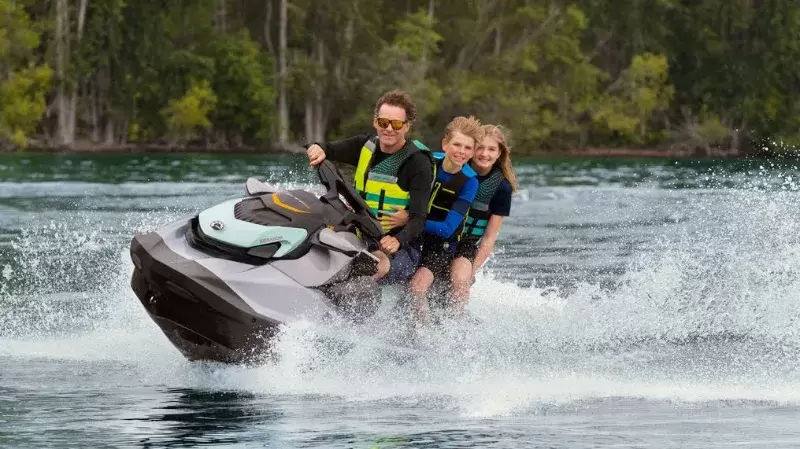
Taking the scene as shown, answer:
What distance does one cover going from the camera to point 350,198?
Result: 8148mm

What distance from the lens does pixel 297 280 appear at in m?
8.02

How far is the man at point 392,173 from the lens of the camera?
8141mm

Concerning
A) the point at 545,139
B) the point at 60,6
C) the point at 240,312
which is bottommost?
the point at 545,139

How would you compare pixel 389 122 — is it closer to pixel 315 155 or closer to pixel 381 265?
pixel 315 155

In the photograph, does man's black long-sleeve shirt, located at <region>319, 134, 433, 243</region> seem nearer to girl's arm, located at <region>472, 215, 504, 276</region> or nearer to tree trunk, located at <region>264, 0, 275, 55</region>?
girl's arm, located at <region>472, 215, 504, 276</region>

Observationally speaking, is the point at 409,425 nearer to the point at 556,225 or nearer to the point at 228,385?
the point at 228,385

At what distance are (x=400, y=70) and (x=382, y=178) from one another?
184ft

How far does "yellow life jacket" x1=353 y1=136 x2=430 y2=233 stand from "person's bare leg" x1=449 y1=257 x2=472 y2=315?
45 cm

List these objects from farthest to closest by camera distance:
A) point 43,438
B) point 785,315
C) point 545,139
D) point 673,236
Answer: point 545,139 < point 673,236 < point 785,315 < point 43,438

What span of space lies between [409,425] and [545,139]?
59.5 metres

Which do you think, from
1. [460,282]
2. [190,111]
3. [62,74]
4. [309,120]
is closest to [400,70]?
[309,120]

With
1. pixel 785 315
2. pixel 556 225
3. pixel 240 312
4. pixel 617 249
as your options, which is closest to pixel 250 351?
pixel 240 312

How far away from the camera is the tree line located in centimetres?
6053

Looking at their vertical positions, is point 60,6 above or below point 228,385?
below
